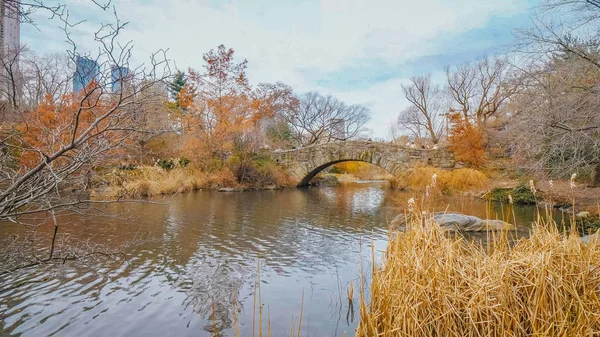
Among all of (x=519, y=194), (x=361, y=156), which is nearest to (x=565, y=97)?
(x=519, y=194)

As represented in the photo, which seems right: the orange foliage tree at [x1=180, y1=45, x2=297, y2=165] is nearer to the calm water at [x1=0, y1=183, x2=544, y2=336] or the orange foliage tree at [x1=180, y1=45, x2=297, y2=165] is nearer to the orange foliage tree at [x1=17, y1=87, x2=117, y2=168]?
the calm water at [x1=0, y1=183, x2=544, y2=336]

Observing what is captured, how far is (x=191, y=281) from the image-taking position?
5.01 meters

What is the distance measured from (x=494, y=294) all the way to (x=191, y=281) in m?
3.71

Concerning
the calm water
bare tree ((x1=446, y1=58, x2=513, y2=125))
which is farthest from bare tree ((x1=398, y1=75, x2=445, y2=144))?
the calm water

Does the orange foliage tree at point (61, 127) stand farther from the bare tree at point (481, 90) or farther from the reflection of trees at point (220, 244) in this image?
the bare tree at point (481, 90)

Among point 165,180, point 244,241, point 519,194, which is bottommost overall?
point 244,241

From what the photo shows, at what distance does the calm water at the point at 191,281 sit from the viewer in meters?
3.80

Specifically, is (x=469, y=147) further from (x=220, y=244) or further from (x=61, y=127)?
(x=61, y=127)

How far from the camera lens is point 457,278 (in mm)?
2771

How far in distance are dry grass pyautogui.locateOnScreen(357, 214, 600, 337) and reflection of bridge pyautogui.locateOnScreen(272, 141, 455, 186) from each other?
16.8 meters

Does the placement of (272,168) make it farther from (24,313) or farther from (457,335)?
(457,335)

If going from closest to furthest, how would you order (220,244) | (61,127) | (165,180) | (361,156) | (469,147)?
1. (61,127)
2. (220,244)
3. (165,180)
4. (469,147)
5. (361,156)

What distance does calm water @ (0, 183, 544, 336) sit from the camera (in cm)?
380

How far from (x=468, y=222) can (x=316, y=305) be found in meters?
5.13
